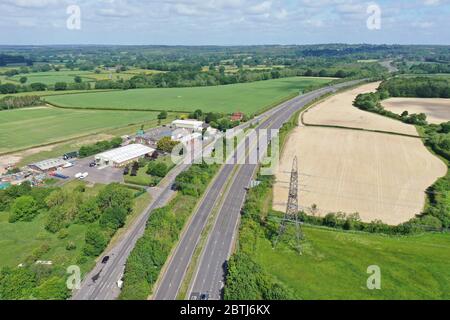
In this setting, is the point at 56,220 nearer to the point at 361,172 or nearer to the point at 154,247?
the point at 154,247

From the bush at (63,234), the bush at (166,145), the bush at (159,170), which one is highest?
the bush at (166,145)

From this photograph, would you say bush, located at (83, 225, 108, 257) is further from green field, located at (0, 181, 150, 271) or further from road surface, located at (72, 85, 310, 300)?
road surface, located at (72, 85, 310, 300)

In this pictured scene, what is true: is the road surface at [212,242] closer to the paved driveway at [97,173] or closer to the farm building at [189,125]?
the paved driveway at [97,173]

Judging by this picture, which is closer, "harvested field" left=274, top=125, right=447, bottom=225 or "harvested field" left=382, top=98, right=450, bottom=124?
"harvested field" left=274, top=125, right=447, bottom=225

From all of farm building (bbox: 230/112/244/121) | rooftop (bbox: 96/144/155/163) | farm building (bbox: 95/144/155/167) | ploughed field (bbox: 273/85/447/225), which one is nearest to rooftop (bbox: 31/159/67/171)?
farm building (bbox: 95/144/155/167)

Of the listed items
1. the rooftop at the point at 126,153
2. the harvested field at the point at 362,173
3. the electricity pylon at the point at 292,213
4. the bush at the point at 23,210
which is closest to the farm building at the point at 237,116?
the harvested field at the point at 362,173

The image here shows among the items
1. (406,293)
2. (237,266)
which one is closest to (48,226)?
(237,266)
